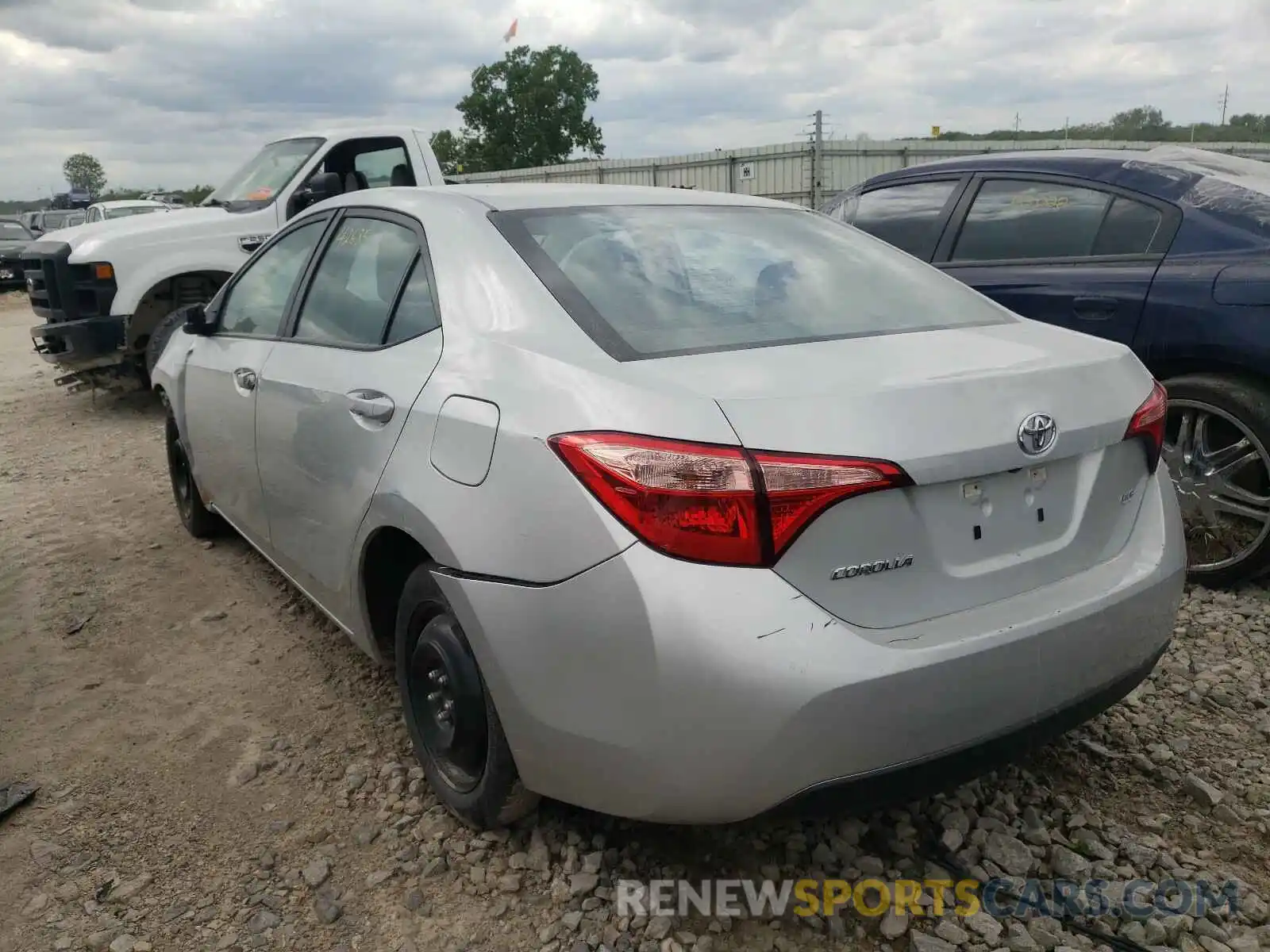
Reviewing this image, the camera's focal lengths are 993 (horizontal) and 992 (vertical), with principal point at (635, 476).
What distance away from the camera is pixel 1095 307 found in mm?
3939

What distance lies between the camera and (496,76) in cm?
6531

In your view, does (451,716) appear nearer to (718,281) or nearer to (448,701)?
(448,701)

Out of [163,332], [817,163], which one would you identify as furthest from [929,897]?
[817,163]

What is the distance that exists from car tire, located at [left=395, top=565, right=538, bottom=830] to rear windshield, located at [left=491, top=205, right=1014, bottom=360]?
2.56 ft

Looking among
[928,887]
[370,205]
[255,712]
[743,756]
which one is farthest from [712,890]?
[370,205]

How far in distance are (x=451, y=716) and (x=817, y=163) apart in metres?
16.4

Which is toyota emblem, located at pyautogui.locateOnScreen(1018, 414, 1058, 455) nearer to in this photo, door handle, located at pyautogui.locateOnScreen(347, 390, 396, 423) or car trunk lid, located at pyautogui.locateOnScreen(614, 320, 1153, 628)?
car trunk lid, located at pyautogui.locateOnScreen(614, 320, 1153, 628)

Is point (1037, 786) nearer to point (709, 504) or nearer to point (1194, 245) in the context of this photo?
point (709, 504)

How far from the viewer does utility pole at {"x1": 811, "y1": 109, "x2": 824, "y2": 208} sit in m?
17.0

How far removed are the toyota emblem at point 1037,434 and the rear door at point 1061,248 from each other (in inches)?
83.8

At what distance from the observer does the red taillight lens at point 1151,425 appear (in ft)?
7.38

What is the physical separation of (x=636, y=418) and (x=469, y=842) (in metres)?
1.25

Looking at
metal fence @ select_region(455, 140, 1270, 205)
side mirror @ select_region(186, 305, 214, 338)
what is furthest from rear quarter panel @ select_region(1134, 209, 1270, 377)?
metal fence @ select_region(455, 140, 1270, 205)

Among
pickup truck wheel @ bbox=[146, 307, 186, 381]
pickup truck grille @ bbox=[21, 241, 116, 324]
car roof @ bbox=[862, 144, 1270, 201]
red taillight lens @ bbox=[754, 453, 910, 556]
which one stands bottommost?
pickup truck wheel @ bbox=[146, 307, 186, 381]
